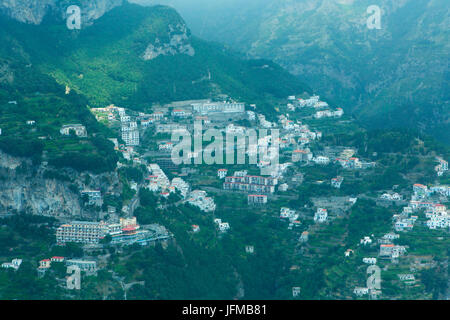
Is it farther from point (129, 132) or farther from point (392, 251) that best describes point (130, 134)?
point (392, 251)

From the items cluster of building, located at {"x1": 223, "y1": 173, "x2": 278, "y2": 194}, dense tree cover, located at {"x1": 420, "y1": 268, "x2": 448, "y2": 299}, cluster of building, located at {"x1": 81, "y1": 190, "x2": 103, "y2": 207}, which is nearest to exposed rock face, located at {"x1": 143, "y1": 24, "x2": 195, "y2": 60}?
cluster of building, located at {"x1": 223, "y1": 173, "x2": 278, "y2": 194}

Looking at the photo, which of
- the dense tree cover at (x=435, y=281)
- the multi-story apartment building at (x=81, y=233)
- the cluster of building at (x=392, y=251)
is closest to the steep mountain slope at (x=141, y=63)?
the multi-story apartment building at (x=81, y=233)

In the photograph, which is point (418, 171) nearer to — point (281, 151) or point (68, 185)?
point (281, 151)

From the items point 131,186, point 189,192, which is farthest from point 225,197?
point 131,186

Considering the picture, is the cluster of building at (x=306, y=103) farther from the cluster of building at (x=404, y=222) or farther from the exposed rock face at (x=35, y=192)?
the exposed rock face at (x=35, y=192)

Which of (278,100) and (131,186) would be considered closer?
(131,186)

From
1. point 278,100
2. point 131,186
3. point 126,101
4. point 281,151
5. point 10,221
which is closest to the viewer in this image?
point 10,221
